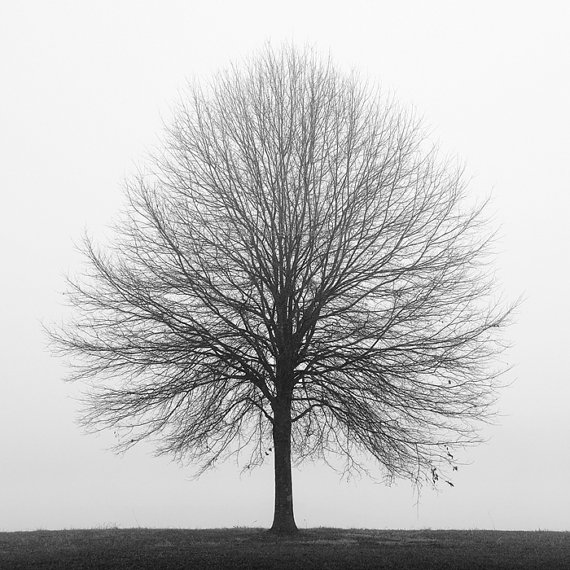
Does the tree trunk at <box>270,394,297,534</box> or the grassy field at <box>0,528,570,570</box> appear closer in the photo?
the grassy field at <box>0,528,570,570</box>

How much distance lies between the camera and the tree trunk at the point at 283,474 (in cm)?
2036

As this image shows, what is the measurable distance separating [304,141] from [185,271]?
14.9 feet

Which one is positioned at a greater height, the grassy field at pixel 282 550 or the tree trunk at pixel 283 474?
the tree trunk at pixel 283 474

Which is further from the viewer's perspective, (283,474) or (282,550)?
(283,474)

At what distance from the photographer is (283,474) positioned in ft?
67.2

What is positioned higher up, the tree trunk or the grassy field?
the tree trunk

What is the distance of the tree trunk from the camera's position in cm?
2036

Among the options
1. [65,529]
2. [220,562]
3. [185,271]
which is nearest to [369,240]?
[185,271]

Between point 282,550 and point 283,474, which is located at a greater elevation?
point 283,474

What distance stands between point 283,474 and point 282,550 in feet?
13.0

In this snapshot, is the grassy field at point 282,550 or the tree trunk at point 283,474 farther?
the tree trunk at point 283,474

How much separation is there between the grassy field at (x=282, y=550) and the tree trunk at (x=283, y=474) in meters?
0.46

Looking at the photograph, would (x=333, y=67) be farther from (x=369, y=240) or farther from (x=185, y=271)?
(x=185, y=271)

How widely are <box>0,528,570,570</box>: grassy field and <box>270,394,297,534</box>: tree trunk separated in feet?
1.50
